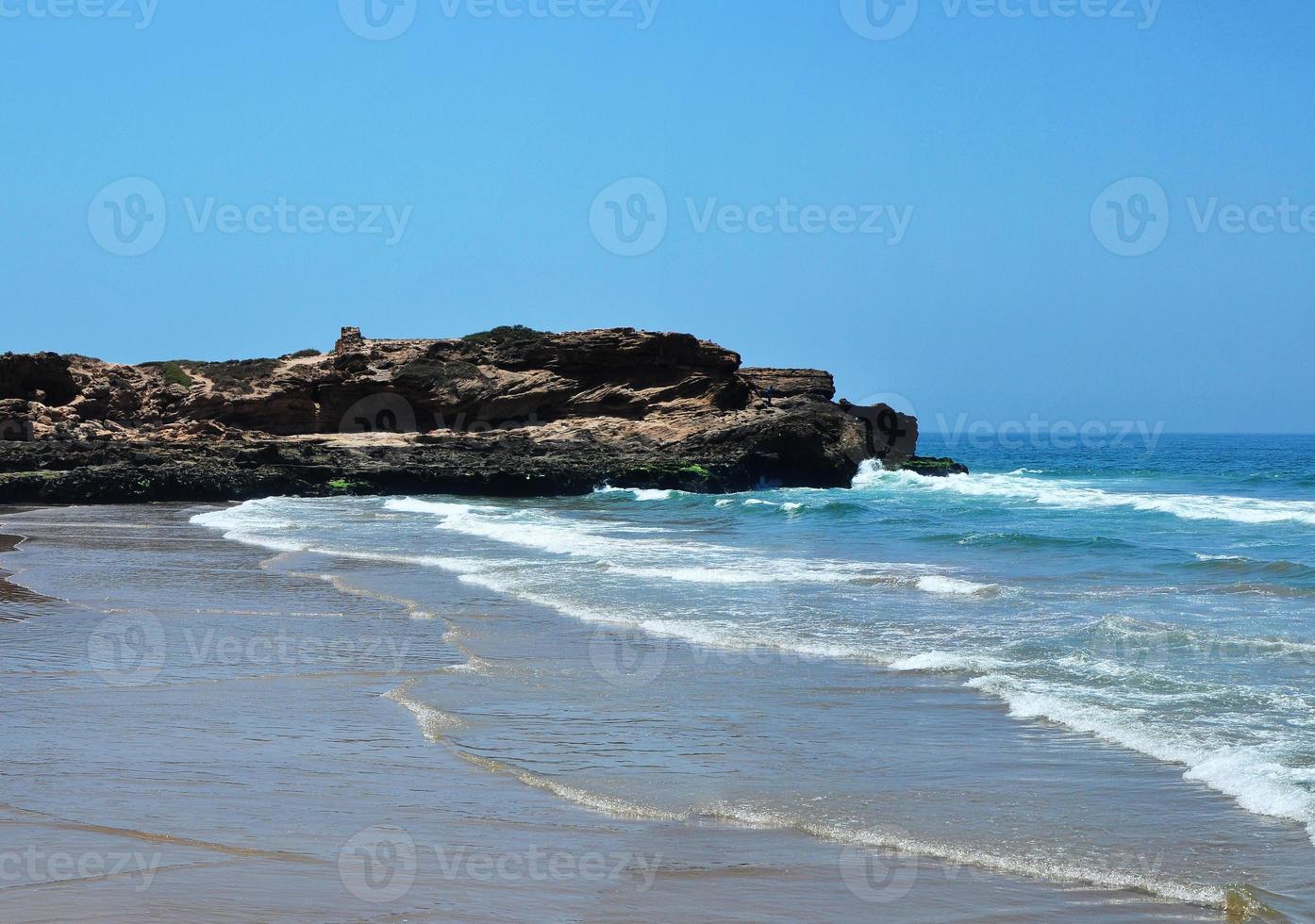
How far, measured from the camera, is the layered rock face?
32062 millimetres

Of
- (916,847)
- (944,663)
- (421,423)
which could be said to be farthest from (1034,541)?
(421,423)

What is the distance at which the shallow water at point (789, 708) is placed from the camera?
473cm

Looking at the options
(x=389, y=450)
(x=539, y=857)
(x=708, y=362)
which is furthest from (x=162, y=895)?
(x=708, y=362)

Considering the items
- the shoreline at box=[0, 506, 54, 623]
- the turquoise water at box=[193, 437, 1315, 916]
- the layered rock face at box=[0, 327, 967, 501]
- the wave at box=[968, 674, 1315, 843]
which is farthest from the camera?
the layered rock face at box=[0, 327, 967, 501]

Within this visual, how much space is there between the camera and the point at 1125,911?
4219 millimetres

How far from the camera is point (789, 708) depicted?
7.54 metres

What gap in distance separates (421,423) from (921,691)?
114ft

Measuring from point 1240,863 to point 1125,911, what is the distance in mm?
799

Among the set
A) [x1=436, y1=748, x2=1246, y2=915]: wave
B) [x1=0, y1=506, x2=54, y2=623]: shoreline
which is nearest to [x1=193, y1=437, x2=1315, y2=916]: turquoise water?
[x1=436, y1=748, x2=1246, y2=915]: wave

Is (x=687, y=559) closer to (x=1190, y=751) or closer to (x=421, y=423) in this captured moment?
(x=1190, y=751)

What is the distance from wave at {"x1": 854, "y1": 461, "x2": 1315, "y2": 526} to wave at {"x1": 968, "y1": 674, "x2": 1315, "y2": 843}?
62.4ft

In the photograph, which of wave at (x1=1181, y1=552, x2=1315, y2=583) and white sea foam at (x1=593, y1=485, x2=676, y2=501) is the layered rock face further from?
wave at (x1=1181, y1=552, x2=1315, y2=583)

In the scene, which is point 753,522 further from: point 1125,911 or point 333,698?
point 1125,911

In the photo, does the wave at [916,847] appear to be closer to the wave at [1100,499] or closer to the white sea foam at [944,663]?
Result: the white sea foam at [944,663]
